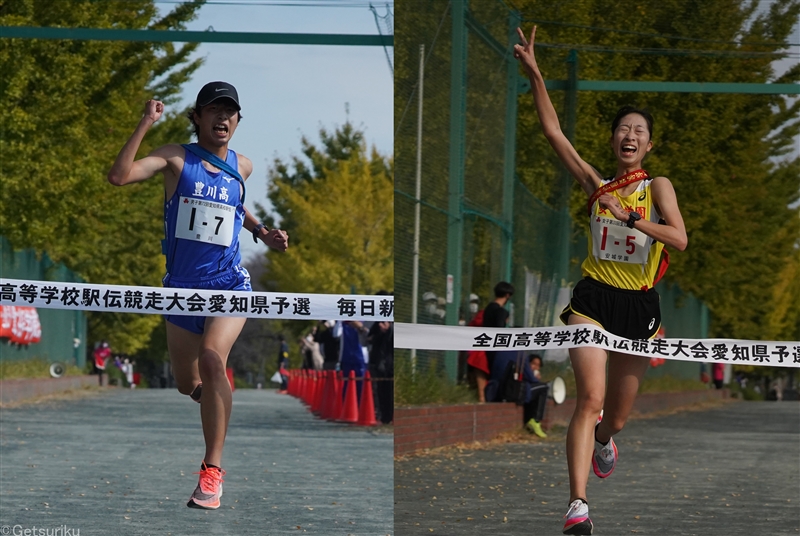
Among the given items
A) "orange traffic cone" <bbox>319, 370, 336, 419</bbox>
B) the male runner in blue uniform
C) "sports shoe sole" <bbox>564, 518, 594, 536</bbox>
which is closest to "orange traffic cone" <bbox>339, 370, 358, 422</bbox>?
"orange traffic cone" <bbox>319, 370, 336, 419</bbox>

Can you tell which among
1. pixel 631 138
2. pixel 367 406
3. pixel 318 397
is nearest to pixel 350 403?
pixel 367 406

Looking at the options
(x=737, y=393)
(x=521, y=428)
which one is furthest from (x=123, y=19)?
(x=737, y=393)

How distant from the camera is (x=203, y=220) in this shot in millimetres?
6480

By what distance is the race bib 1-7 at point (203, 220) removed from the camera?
255 inches

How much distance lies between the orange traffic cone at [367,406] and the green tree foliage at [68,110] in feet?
17.6

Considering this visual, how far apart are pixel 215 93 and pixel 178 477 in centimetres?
527

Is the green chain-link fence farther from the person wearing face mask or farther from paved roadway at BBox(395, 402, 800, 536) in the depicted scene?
the person wearing face mask

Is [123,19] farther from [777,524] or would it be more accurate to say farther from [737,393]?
[737,393]

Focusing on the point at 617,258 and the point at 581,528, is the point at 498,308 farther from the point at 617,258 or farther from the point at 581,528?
the point at 581,528

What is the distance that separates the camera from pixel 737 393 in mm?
50812

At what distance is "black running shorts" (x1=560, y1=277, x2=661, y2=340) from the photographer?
252 inches

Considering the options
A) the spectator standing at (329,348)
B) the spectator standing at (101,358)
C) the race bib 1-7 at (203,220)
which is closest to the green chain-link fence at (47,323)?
the spectator standing at (101,358)

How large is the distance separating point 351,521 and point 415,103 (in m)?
5.64

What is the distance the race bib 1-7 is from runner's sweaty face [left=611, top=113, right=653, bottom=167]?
1.85 meters
